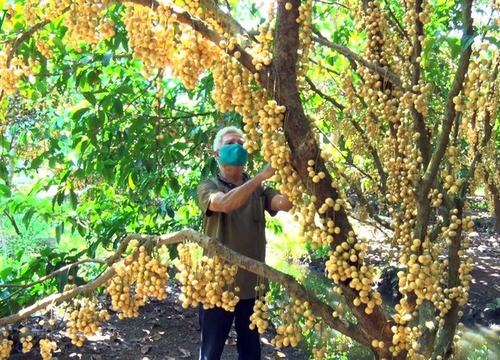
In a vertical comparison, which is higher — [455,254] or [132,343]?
[455,254]

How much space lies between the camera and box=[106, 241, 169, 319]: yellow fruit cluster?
146 cm

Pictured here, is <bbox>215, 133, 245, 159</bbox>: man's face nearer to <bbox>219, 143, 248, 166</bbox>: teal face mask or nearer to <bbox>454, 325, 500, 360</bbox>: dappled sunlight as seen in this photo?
<bbox>219, 143, 248, 166</bbox>: teal face mask

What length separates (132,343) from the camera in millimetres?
4289

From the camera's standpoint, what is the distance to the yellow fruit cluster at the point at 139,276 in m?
1.46

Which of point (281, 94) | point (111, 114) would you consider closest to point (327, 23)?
point (111, 114)

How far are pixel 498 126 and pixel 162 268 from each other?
6.01m

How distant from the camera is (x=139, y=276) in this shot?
146cm

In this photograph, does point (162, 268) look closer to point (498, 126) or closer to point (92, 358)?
point (92, 358)

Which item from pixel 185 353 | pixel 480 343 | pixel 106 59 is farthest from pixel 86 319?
pixel 480 343

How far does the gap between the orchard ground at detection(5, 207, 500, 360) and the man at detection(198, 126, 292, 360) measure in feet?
3.89

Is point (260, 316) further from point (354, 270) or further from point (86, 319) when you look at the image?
point (86, 319)

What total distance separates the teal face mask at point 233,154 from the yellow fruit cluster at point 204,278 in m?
1.04

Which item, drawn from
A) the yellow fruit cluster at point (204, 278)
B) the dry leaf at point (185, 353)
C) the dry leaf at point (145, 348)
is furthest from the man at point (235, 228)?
the dry leaf at point (145, 348)

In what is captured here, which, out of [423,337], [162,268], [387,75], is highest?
[387,75]
